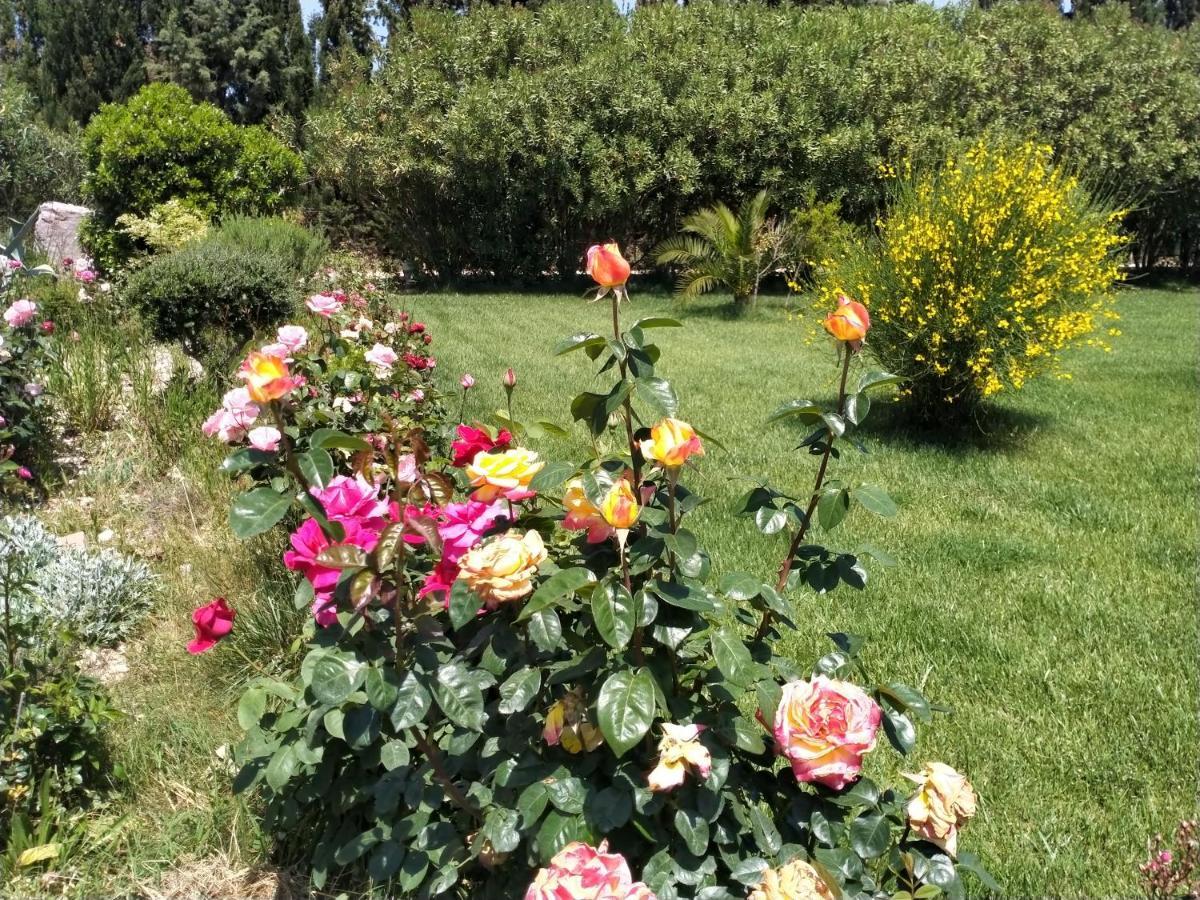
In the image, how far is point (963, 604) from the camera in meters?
3.28

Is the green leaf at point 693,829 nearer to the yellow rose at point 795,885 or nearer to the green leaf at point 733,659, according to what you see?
the yellow rose at point 795,885

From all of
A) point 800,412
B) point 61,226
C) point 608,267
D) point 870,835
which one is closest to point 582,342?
point 608,267

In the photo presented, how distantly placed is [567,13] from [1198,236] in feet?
40.2

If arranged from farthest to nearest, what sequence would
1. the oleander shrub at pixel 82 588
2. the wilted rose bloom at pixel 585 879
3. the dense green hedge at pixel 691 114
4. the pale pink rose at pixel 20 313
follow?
1. the dense green hedge at pixel 691 114
2. the pale pink rose at pixel 20 313
3. the oleander shrub at pixel 82 588
4. the wilted rose bloom at pixel 585 879

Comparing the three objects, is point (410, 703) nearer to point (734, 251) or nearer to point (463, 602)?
point (463, 602)

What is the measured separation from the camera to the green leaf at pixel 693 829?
125cm

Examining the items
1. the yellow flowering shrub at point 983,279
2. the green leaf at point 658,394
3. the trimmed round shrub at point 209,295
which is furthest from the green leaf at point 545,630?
the yellow flowering shrub at point 983,279

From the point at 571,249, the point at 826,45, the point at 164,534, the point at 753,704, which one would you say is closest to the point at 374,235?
the point at 571,249

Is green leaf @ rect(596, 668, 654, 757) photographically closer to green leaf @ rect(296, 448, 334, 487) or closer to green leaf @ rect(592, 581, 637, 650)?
green leaf @ rect(592, 581, 637, 650)

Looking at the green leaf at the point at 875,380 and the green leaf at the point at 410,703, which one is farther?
the green leaf at the point at 875,380

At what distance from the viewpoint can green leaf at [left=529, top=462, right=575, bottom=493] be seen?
1352mm

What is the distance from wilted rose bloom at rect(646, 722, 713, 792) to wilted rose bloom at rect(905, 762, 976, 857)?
357 millimetres

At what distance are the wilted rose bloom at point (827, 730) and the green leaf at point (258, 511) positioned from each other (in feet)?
2.60

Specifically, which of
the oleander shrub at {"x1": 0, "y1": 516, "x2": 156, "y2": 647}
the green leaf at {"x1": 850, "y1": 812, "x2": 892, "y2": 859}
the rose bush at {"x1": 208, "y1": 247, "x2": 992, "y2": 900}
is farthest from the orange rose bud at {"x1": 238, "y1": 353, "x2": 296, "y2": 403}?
the oleander shrub at {"x1": 0, "y1": 516, "x2": 156, "y2": 647}
